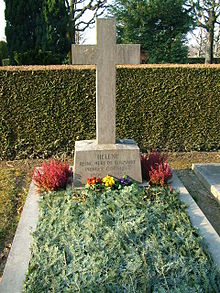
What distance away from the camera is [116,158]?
184 inches

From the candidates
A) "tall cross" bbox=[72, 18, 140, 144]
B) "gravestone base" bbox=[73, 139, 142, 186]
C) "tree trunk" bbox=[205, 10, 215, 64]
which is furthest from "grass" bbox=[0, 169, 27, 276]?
"tree trunk" bbox=[205, 10, 215, 64]

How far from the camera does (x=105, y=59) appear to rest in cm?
445

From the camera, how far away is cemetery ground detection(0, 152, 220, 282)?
4180mm

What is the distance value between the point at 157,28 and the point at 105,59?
30.4 feet

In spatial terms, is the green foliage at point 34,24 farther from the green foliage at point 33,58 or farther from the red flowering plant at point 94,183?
the red flowering plant at point 94,183

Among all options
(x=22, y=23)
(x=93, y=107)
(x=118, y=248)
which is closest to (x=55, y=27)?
(x=22, y=23)

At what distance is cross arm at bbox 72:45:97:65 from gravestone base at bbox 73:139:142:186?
126 cm

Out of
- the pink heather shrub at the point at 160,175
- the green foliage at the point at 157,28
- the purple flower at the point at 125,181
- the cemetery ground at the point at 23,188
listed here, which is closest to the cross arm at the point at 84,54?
the purple flower at the point at 125,181

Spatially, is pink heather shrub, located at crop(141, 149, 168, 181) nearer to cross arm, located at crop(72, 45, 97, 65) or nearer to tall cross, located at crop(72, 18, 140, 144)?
tall cross, located at crop(72, 18, 140, 144)

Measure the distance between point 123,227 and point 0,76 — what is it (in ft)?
14.6

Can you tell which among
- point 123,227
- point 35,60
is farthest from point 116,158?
point 35,60

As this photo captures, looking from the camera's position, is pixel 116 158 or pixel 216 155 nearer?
pixel 116 158

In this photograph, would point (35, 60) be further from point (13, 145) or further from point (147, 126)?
point (147, 126)

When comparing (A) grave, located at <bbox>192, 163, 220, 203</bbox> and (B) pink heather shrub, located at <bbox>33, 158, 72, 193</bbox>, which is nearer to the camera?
(B) pink heather shrub, located at <bbox>33, 158, 72, 193</bbox>
